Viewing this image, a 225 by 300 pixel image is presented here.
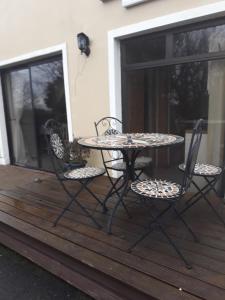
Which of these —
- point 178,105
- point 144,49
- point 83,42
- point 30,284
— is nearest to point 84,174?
point 30,284

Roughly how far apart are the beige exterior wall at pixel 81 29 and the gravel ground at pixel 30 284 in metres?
2.02

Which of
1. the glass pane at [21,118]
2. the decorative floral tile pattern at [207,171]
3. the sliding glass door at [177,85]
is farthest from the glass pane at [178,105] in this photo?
the glass pane at [21,118]

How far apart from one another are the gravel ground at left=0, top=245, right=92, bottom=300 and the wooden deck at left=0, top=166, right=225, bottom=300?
0.38 feet

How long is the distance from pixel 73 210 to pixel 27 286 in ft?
2.60

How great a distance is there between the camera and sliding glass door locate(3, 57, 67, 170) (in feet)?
13.9

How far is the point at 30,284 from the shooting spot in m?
2.05

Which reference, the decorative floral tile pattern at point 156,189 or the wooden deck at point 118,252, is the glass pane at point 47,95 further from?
the decorative floral tile pattern at point 156,189

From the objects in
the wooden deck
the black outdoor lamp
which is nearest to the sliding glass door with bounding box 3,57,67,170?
the black outdoor lamp

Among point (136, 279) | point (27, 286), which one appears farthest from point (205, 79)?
point (27, 286)

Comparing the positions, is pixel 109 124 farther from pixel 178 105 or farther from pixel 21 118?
pixel 21 118

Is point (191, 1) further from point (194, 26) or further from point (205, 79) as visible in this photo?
point (205, 79)

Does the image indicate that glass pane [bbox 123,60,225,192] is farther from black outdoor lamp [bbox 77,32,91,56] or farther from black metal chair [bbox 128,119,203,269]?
black metal chair [bbox 128,119,203,269]

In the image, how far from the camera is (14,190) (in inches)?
134

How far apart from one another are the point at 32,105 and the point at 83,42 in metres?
1.71
